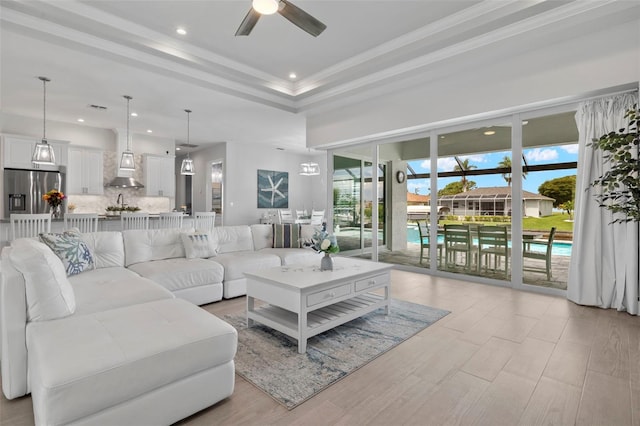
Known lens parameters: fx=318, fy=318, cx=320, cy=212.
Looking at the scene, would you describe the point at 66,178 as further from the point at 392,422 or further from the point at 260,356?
the point at 392,422

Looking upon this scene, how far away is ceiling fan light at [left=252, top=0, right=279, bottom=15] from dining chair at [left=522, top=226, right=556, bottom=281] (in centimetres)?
415

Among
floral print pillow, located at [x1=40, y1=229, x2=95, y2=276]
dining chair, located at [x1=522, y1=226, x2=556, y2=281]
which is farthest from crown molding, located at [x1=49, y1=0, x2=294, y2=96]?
dining chair, located at [x1=522, y1=226, x2=556, y2=281]

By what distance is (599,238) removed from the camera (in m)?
3.56

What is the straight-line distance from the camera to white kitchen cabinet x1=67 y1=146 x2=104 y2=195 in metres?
6.70

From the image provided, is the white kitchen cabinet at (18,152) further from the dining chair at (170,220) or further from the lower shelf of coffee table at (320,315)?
the lower shelf of coffee table at (320,315)

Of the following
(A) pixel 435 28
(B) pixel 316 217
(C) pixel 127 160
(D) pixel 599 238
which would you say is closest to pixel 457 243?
(D) pixel 599 238

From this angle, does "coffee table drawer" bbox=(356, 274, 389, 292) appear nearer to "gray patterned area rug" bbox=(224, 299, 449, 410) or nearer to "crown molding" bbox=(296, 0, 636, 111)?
"gray patterned area rug" bbox=(224, 299, 449, 410)

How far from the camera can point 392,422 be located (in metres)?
1.68

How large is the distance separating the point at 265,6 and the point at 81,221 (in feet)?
12.3

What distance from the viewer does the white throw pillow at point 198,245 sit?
3.97 meters

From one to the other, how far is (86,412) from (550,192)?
496cm

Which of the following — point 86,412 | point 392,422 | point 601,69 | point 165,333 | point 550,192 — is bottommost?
point 392,422

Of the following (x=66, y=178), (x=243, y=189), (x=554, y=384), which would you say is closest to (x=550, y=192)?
(x=554, y=384)

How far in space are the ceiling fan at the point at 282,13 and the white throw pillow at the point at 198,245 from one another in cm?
241
